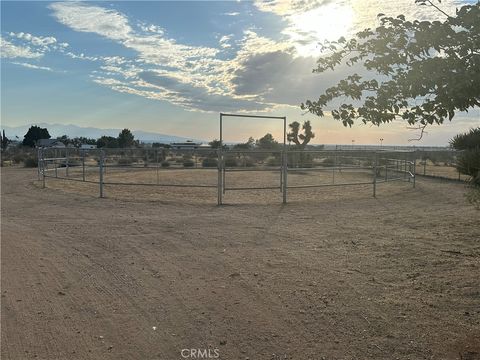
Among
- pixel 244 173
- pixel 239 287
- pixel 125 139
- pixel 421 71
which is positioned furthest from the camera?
pixel 125 139

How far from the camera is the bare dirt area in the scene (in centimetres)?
405

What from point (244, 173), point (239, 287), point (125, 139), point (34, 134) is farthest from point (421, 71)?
point (34, 134)

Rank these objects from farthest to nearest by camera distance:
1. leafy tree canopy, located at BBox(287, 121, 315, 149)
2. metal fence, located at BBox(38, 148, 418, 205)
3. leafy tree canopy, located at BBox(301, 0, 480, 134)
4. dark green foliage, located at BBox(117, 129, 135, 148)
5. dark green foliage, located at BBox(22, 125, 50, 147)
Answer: dark green foliage, located at BBox(22, 125, 50, 147) < dark green foliage, located at BBox(117, 129, 135, 148) < leafy tree canopy, located at BBox(287, 121, 315, 149) < metal fence, located at BBox(38, 148, 418, 205) < leafy tree canopy, located at BBox(301, 0, 480, 134)

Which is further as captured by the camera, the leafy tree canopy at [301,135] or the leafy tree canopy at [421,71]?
the leafy tree canopy at [301,135]

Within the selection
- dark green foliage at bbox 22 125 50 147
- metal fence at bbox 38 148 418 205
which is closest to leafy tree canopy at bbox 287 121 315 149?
metal fence at bbox 38 148 418 205

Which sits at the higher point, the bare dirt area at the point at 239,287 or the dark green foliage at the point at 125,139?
the dark green foliage at the point at 125,139

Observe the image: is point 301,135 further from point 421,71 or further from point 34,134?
point 34,134

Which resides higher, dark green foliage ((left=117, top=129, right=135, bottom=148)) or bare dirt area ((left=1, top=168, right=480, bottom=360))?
dark green foliage ((left=117, top=129, right=135, bottom=148))

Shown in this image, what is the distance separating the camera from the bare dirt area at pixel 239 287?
4.05 m

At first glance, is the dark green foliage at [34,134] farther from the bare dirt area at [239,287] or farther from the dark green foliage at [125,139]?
the bare dirt area at [239,287]

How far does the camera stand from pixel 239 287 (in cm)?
560

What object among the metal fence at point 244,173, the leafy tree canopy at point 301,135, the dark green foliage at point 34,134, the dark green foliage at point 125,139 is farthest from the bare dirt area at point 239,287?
the dark green foliage at point 34,134

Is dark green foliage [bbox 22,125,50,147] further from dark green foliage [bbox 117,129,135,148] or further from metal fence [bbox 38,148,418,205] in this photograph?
metal fence [bbox 38,148,418,205]

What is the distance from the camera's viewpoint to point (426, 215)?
38.8ft
